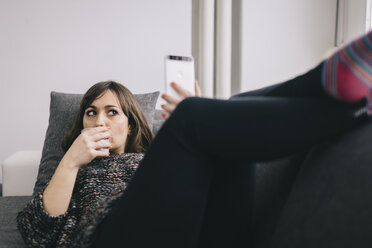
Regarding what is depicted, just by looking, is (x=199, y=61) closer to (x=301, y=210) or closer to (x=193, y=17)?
(x=193, y=17)

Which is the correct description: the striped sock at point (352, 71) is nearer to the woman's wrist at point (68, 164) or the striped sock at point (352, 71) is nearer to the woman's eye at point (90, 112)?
the woman's wrist at point (68, 164)

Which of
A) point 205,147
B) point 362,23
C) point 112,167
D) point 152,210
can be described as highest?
point 362,23

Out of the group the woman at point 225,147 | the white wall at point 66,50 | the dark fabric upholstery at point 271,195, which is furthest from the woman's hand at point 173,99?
the white wall at point 66,50

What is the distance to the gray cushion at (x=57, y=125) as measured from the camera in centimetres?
128

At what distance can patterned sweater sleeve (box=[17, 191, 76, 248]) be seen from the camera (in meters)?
0.82

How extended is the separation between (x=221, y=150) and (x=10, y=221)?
0.91m

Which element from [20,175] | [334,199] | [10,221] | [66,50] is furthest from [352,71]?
[66,50]

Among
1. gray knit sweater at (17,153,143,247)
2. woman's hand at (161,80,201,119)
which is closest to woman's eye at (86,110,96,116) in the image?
gray knit sweater at (17,153,143,247)

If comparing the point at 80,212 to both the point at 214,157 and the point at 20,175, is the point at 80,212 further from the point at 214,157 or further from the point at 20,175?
the point at 20,175

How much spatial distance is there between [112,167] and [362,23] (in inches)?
69.1

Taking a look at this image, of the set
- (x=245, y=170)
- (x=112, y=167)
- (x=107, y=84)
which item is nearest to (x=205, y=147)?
(x=245, y=170)

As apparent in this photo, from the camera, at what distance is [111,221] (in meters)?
0.61

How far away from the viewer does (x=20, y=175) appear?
1.42 meters

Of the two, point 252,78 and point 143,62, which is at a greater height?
point 143,62
